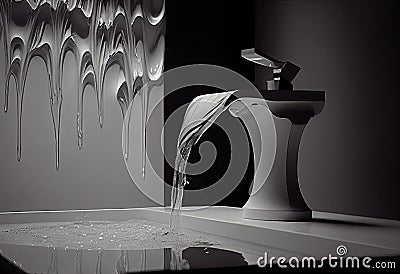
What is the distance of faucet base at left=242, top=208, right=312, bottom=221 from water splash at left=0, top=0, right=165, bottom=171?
0.69m

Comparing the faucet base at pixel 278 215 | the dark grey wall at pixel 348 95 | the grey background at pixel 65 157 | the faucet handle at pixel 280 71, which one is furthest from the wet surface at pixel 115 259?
the grey background at pixel 65 157

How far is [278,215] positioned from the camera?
1014 millimetres

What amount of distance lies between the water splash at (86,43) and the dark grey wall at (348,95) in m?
0.29

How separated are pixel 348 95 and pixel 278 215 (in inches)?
21.4

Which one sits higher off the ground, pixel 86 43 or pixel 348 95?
pixel 86 43

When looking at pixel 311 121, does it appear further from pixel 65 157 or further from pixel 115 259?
pixel 115 259

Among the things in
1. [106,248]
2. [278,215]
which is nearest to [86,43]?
[278,215]

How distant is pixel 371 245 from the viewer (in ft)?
2.34

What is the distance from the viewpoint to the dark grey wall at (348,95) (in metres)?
1.39

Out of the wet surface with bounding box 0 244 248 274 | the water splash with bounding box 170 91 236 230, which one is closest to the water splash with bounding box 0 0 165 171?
the water splash with bounding box 170 91 236 230

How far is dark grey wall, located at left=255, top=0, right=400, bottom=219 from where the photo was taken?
139 cm

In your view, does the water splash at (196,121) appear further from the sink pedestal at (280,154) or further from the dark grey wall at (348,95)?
the dark grey wall at (348,95)

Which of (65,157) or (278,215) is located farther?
(65,157)

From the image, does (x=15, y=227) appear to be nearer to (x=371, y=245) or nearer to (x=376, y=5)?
(x=371, y=245)
